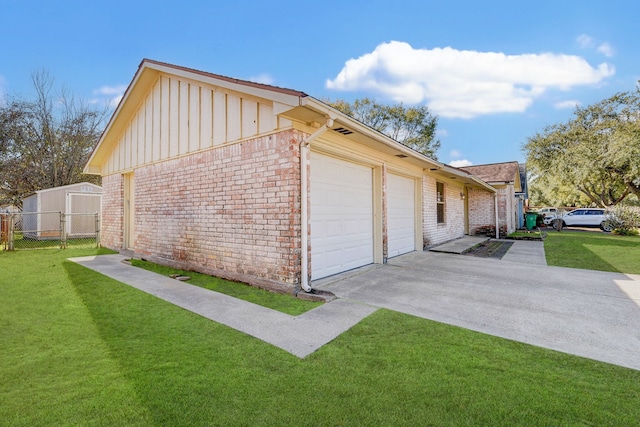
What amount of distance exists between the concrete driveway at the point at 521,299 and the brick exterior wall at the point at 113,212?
789cm

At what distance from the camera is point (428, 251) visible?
9.59m

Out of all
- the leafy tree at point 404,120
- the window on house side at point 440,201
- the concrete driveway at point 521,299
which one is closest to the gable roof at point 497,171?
the leafy tree at point 404,120

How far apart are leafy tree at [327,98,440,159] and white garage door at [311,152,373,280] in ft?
62.2

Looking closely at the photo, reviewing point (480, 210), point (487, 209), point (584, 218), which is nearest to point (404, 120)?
point (480, 210)

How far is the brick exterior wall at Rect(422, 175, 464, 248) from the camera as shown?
992 centimetres

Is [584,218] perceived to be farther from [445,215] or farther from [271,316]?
[271,316]

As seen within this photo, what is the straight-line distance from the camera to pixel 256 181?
5383mm

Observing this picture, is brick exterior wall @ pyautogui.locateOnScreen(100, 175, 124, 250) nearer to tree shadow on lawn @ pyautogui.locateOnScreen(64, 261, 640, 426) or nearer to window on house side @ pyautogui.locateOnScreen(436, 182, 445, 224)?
tree shadow on lawn @ pyautogui.locateOnScreen(64, 261, 640, 426)

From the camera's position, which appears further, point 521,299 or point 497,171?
point 497,171

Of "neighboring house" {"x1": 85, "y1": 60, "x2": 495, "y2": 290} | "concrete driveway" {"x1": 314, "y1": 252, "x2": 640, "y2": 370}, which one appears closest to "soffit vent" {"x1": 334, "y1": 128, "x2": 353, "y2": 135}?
"neighboring house" {"x1": 85, "y1": 60, "x2": 495, "y2": 290}

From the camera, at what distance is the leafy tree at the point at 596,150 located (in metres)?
19.7

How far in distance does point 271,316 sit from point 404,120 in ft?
78.7

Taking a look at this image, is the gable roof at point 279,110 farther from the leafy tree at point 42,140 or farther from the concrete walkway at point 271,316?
the leafy tree at point 42,140

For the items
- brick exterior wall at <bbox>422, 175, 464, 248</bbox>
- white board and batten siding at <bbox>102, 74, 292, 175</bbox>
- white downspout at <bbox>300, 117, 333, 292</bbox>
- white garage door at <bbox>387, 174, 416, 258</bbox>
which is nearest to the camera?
white downspout at <bbox>300, 117, 333, 292</bbox>
